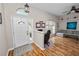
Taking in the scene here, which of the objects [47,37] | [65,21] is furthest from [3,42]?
A: [65,21]

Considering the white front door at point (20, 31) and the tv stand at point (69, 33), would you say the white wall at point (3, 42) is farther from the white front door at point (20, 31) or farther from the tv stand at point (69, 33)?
the tv stand at point (69, 33)

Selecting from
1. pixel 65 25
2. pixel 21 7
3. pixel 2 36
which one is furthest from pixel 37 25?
pixel 2 36

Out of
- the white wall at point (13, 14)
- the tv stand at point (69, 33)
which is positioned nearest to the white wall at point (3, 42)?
the white wall at point (13, 14)

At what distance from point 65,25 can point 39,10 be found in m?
0.65

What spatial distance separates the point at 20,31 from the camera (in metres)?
1.62

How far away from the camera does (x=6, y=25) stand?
1.54 metres

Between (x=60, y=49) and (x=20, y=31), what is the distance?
0.94 meters

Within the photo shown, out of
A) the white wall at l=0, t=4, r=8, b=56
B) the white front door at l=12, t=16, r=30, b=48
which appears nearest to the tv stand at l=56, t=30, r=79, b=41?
the white front door at l=12, t=16, r=30, b=48

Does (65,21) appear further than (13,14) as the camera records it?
Yes

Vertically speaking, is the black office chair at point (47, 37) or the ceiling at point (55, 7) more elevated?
the ceiling at point (55, 7)

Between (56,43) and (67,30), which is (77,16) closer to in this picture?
(67,30)

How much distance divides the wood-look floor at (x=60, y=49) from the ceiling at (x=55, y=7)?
58 centimetres

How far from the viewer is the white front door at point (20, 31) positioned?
1579mm

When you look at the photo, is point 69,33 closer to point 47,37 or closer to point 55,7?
point 47,37
